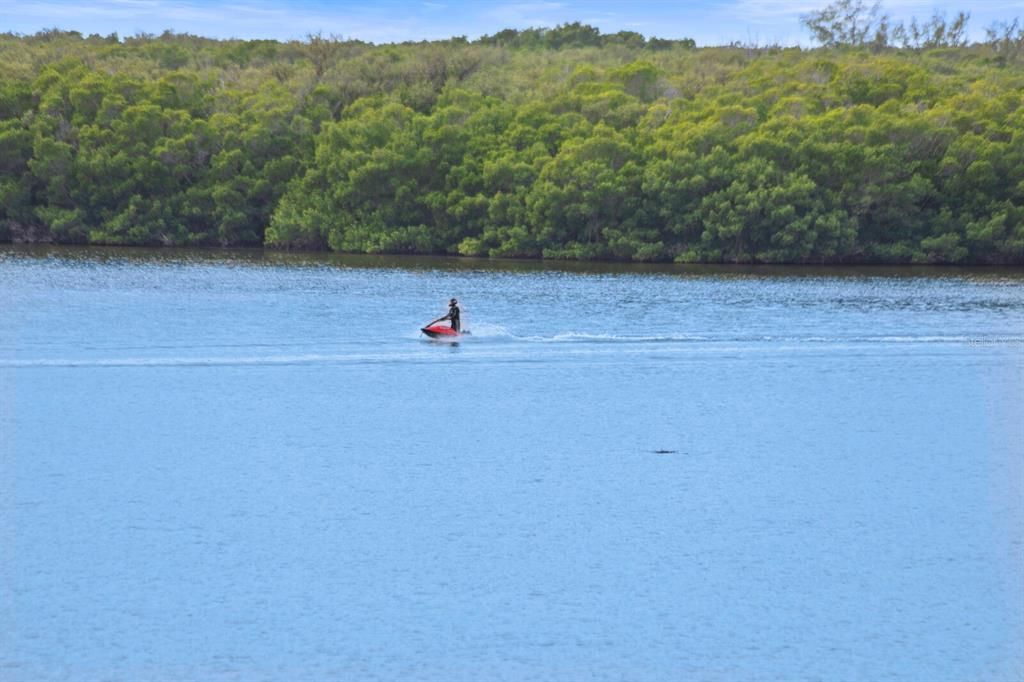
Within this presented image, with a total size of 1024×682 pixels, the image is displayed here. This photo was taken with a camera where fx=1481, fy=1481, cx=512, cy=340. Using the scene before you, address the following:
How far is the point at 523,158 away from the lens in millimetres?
92625

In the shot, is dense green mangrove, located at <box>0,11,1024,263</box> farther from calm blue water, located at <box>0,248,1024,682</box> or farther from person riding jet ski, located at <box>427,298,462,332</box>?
person riding jet ski, located at <box>427,298,462,332</box>

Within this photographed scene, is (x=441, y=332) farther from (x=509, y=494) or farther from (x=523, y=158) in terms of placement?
(x=523, y=158)

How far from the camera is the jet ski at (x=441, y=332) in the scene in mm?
48031

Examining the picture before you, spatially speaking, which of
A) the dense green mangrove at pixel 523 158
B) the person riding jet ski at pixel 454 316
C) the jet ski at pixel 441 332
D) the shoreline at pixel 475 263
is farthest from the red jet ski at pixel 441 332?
the dense green mangrove at pixel 523 158

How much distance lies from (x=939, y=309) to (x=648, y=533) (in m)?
36.5

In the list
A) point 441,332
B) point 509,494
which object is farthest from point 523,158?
point 509,494

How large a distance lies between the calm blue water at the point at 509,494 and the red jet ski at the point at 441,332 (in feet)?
2.03

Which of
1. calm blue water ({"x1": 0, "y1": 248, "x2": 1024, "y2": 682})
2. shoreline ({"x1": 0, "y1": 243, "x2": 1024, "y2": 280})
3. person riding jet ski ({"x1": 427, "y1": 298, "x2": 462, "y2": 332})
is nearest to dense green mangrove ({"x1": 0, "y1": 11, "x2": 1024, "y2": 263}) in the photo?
shoreline ({"x1": 0, "y1": 243, "x2": 1024, "y2": 280})

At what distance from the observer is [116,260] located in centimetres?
8306

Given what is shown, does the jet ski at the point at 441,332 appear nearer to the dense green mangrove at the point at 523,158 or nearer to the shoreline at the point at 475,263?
the shoreline at the point at 475,263

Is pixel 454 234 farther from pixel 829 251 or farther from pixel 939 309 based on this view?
pixel 939 309

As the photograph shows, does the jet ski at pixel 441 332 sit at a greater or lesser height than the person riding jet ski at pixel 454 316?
lesser

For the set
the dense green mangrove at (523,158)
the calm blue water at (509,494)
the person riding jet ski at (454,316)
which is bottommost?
the calm blue water at (509,494)

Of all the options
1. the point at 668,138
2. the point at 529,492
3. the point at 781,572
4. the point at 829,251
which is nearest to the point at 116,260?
the point at 668,138
